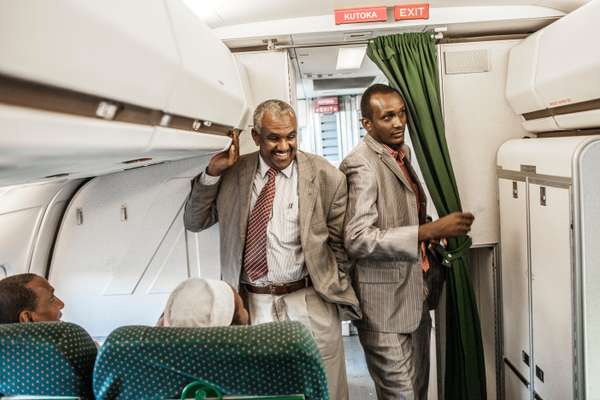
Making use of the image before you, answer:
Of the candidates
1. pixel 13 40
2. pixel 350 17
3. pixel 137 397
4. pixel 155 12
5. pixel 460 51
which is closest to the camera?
pixel 13 40

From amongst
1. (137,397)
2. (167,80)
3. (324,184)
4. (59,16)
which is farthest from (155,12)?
(324,184)

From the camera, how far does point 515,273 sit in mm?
3277

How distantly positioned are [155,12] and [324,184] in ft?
→ 4.79

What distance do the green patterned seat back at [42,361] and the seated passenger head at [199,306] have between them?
32 centimetres

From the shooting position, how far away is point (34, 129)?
40.1 inches

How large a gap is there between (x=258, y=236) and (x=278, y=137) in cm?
53

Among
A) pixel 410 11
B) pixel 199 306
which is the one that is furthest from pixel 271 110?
pixel 199 306

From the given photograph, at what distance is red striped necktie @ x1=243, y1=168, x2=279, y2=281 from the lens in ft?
9.16

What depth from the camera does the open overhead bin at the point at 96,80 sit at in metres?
0.93

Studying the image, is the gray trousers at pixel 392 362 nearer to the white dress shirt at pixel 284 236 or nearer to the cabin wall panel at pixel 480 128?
the white dress shirt at pixel 284 236

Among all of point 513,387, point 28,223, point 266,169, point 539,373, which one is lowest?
point 513,387

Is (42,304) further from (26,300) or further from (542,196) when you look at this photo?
(542,196)

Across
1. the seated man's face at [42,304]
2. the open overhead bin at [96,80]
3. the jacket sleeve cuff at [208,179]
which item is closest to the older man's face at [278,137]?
the jacket sleeve cuff at [208,179]

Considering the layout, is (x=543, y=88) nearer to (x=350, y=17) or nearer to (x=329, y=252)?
(x=350, y=17)
